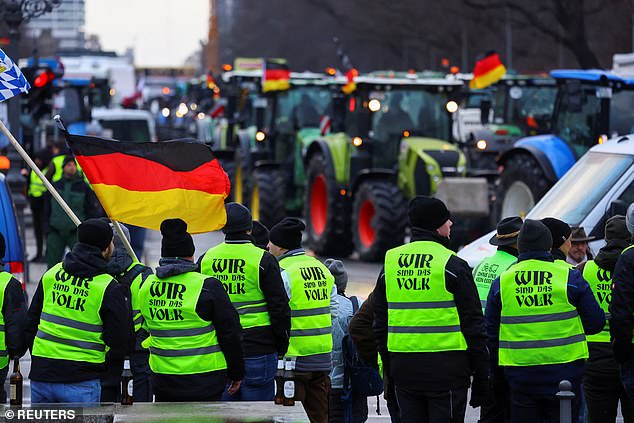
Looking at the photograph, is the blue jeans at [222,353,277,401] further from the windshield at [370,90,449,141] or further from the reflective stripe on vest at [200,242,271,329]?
the windshield at [370,90,449,141]

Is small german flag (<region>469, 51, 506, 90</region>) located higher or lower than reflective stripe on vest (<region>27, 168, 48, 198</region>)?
higher

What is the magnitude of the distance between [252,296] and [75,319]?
1369 millimetres

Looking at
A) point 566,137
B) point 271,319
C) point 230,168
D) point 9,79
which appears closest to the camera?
point 271,319

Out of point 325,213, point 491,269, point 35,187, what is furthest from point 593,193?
point 325,213

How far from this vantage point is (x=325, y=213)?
25.7 meters

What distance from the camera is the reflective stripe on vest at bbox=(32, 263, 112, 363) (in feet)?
28.5

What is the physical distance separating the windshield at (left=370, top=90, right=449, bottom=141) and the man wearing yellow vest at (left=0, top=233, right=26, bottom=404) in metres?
15.4

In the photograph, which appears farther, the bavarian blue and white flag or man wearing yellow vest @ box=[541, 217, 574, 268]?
the bavarian blue and white flag

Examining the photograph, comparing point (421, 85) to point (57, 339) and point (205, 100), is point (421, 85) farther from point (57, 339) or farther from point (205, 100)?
point (205, 100)

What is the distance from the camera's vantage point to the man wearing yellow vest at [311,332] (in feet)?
32.5

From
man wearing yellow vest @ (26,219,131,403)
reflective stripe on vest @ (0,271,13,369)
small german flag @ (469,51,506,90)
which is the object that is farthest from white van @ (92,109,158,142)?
man wearing yellow vest @ (26,219,131,403)

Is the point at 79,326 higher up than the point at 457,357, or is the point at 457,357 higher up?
the point at 79,326

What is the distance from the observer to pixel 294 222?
33.5 feet

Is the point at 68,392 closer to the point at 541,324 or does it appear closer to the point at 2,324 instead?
the point at 2,324
